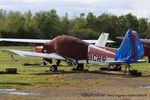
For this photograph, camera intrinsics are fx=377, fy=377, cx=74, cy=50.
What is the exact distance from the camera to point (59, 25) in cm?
10662

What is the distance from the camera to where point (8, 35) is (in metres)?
91.8

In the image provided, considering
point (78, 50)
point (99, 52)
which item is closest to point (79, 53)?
point (78, 50)

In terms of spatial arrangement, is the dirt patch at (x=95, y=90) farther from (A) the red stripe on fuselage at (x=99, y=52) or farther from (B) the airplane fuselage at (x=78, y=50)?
(B) the airplane fuselage at (x=78, y=50)

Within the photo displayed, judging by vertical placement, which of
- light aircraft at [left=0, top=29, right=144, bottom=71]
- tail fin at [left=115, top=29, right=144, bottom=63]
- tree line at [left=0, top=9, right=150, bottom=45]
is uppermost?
tail fin at [left=115, top=29, right=144, bottom=63]

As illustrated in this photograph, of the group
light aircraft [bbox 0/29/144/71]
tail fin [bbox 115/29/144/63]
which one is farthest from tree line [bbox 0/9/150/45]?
tail fin [bbox 115/29/144/63]

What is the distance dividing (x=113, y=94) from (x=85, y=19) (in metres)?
107

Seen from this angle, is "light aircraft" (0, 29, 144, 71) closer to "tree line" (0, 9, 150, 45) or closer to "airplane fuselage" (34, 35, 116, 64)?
"airplane fuselage" (34, 35, 116, 64)

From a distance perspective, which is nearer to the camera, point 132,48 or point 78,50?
point 132,48

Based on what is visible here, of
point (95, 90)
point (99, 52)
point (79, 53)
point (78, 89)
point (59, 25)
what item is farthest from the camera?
point (59, 25)

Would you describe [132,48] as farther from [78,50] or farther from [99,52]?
[78,50]

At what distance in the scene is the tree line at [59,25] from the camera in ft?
313

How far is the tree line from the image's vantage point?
9525 centimetres

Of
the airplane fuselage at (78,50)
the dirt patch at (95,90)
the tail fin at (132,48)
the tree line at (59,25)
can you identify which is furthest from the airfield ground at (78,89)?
the tree line at (59,25)

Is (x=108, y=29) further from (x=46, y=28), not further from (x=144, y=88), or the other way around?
(x=144, y=88)
